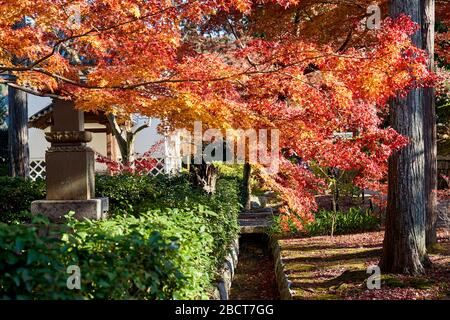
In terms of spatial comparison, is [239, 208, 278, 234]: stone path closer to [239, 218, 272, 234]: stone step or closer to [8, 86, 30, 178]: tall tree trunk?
[239, 218, 272, 234]: stone step

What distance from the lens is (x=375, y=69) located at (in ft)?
24.0

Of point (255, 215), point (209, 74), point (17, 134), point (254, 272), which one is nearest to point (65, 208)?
point (209, 74)

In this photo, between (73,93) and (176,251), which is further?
(73,93)

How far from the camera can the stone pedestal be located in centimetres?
921

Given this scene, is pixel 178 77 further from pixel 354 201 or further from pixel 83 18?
pixel 354 201

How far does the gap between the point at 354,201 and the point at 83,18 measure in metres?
12.0

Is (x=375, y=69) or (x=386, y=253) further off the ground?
(x=375, y=69)

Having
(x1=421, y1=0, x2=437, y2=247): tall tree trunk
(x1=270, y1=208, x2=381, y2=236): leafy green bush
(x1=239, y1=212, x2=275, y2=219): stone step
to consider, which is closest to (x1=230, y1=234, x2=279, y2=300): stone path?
(x1=270, y1=208, x2=381, y2=236): leafy green bush

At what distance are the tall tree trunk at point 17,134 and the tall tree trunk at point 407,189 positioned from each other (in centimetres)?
1254

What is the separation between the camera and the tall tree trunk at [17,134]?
55.5ft
